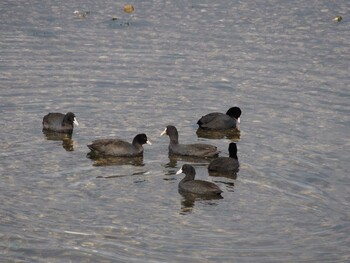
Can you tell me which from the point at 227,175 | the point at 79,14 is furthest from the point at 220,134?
the point at 79,14

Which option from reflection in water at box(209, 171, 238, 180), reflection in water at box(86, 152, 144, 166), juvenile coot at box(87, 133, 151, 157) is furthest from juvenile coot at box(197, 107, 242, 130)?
reflection in water at box(209, 171, 238, 180)

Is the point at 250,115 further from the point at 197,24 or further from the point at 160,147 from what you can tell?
the point at 197,24

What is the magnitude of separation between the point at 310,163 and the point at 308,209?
262 cm

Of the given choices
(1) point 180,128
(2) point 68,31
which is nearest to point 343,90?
(1) point 180,128

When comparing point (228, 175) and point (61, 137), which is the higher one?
point (61, 137)

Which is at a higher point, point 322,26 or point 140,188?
point 322,26

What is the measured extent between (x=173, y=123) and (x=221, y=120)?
1.21 meters

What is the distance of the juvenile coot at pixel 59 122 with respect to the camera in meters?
22.2

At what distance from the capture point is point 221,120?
909 inches

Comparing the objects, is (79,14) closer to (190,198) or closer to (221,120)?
(221,120)

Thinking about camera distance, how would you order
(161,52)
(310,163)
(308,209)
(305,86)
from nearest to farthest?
1. (308,209)
2. (310,163)
3. (305,86)
4. (161,52)

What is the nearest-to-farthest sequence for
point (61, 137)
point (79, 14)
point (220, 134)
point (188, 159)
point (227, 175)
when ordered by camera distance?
point (227, 175)
point (188, 159)
point (61, 137)
point (220, 134)
point (79, 14)

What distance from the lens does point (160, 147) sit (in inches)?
861

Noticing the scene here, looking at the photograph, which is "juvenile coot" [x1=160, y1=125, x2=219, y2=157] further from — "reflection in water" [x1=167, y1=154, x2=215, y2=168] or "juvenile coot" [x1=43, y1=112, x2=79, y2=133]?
"juvenile coot" [x1=43, y1=112, x2=79, y2=133]
